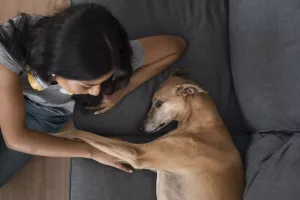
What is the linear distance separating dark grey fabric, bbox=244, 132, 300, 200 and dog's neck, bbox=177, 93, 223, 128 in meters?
0.24

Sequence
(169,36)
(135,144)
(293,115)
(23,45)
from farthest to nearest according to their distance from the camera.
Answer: (169,36), (135,144), (293,115), (23,45)

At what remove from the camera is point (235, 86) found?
183cm

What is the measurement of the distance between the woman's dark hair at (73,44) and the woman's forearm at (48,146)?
0.37 metres

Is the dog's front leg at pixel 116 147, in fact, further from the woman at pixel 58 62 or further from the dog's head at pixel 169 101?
the dog's head at pixel 169 101

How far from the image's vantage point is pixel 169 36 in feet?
6.12

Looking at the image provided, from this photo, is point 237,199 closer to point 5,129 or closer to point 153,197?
point 153,197

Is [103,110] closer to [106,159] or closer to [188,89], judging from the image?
[106,159]

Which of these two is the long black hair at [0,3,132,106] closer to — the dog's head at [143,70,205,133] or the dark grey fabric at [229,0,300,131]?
the dog's head at [143,70,205,133]

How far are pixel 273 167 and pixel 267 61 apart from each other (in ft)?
1.59

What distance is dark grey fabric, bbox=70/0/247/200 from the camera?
187 centimetres

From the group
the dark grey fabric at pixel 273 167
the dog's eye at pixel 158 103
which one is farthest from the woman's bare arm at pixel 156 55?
the dark grey fabric at pixel 273 167

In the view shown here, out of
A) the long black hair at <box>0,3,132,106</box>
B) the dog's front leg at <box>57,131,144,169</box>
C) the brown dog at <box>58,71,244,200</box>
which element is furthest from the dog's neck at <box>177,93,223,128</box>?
the long black hair at <box>0,3,132,106</box>

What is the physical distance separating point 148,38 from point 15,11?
1.24 meters

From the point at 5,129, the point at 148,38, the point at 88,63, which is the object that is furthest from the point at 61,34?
the point at 148,38
